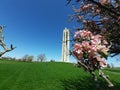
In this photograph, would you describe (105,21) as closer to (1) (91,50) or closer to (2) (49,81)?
(1) (91,50)

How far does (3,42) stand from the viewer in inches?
203

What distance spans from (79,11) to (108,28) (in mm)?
3405

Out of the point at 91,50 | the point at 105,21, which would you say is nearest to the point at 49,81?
the point at 105,21

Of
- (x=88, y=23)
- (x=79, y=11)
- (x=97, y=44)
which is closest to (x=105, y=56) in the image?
(x=97, y=44)

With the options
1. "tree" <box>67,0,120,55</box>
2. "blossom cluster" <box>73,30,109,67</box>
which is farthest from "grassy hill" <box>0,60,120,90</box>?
"blossom cluster" <box>73,30,109,67</box>

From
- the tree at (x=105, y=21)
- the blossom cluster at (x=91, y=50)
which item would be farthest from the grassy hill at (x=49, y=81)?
the blossom cluster at (x=91, y=50)

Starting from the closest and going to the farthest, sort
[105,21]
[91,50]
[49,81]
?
[91,50]
[105,21]
[49,81]

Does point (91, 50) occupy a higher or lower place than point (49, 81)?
lower

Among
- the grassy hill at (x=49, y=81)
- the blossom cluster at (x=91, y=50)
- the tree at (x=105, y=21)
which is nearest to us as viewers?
the blossom cluster at (x=91, y=50)

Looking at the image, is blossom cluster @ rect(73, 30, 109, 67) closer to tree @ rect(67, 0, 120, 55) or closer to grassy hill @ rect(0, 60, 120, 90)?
tree @ rect(67, 0, 120, 55)

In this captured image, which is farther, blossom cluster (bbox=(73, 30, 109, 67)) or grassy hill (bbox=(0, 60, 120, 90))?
grassy hill (bbox=(0, 60, 120, 90))

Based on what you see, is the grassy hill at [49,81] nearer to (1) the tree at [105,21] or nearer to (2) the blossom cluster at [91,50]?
(1) the tree at [105,21]

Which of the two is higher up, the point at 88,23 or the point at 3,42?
the point at 88,23

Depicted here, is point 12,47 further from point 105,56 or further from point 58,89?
point 58,89
